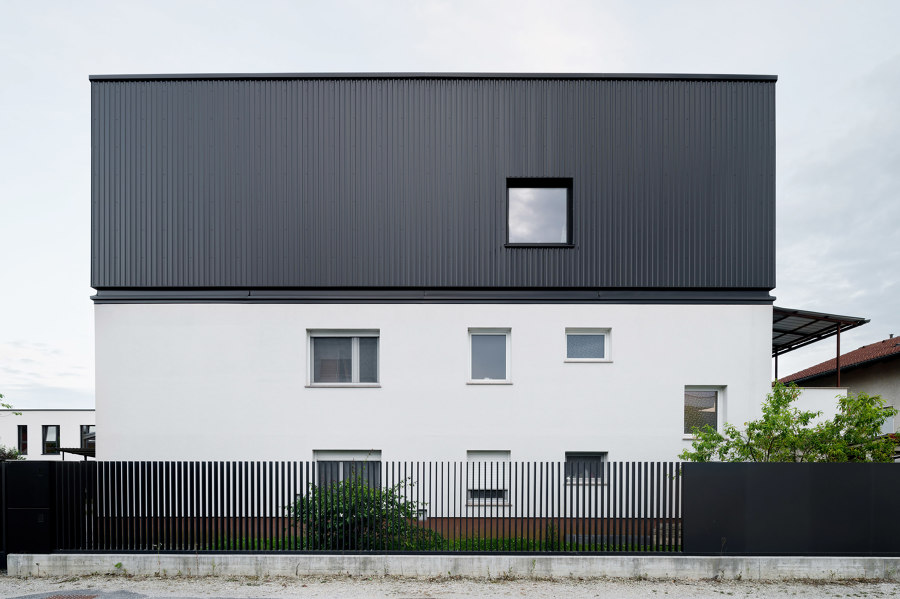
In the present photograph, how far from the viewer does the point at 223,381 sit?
12.0m

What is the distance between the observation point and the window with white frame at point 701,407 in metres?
12.1

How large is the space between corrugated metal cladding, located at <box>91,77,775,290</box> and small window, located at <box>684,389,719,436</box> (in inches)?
95.6

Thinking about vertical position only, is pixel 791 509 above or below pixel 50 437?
above

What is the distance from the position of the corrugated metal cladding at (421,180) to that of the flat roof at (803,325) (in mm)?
3068

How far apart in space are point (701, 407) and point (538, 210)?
18.9 ft

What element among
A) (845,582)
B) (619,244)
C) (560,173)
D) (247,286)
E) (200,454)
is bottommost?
(845,582)

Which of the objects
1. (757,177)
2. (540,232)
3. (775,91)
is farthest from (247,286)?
(775,91)

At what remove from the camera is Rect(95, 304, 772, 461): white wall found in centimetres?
1185

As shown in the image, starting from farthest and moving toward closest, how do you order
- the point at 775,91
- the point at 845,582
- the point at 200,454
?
the point at 775,91 → the point at 200,454 → the point at 845,582

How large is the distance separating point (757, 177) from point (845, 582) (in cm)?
826

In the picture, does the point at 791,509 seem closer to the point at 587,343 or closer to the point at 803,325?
the point at 587,343

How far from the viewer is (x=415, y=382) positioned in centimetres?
1198

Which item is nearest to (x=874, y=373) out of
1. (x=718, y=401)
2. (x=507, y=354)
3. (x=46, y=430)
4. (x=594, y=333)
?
(x=718, y=401)

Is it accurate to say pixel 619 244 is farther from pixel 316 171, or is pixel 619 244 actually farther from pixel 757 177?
pixel 316 171
